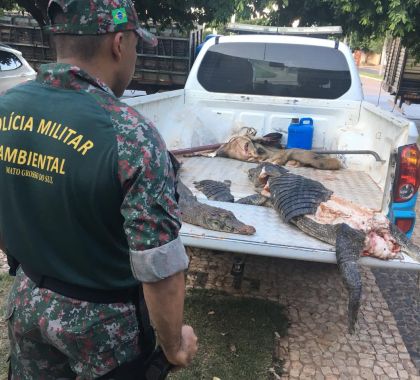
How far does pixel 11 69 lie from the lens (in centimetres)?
925

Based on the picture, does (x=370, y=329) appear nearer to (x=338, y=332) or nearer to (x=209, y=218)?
(x=338, y=332)

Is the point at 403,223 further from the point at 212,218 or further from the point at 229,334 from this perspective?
the point at 229,334

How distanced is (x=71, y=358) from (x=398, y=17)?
34.6ft

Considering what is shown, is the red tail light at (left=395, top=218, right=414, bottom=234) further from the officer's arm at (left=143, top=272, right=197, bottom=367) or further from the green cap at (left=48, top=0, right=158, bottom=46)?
the green cap at (left=48, top=0, right=158, bottom=46)

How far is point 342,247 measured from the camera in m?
2.69

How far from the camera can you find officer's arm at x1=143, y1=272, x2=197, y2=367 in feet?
4.44

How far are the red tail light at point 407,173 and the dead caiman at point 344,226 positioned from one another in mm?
240

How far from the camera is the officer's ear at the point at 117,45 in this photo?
1.38 metres

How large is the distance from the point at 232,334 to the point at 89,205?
2.30m

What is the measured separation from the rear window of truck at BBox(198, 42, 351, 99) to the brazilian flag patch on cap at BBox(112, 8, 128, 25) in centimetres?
404

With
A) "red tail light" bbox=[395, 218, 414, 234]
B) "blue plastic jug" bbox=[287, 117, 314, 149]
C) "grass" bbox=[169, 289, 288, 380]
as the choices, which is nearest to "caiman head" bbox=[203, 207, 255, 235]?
"grass" bbox=[169, 289, 288, 380]

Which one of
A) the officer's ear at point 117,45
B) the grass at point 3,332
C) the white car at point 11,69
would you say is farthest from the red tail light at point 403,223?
the white car at point 11,69

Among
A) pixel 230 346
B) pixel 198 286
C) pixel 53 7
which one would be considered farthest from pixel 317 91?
pixel 53 7

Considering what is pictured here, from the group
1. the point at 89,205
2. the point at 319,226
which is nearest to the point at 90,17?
the point at 89,205
